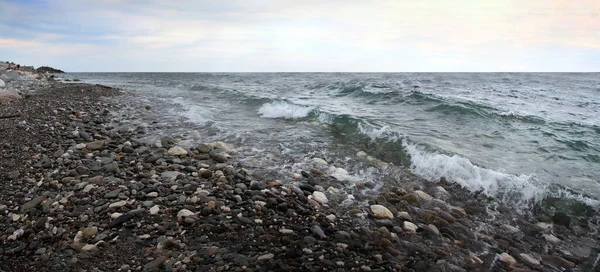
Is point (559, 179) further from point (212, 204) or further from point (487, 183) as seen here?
point (212, 204)

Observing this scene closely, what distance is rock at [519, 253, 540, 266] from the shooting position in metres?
3.21

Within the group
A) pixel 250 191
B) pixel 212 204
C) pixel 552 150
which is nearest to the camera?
pixel 212 204

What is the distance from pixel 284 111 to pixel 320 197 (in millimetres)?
7423

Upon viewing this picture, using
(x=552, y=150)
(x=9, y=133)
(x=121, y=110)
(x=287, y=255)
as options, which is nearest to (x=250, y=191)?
(x=287, y=255)

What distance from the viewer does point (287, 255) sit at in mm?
2908

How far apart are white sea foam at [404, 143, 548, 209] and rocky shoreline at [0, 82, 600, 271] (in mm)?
288

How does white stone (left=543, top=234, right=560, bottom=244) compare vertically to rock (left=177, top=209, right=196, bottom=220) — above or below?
below

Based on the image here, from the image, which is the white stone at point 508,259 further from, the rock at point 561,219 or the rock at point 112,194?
the rock at point 112,194

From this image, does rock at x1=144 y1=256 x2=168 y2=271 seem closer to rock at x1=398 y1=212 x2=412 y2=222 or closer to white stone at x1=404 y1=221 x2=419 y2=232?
white stone at x1=404 y1=221 x2=419 y2=232

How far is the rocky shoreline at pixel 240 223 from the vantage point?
2848mm

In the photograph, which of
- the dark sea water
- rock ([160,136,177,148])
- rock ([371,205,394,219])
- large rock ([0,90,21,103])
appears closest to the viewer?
rock ([371,205,394,219])

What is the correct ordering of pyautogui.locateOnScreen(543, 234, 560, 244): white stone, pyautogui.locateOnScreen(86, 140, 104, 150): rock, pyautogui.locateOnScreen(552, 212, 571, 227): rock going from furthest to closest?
pyautogui.locateOnScreen(86, 140, 104, 150): rock
pyautogui.locateOnScreen(552, 212, 571, 227): rock
pyautogui.locateOnScreen(543, 234, 560, 244): white stone

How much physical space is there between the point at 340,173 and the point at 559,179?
4.07 m

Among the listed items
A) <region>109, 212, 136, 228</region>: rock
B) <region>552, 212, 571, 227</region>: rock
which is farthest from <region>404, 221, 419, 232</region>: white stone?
<region>109, 212, 136, 228</region>: rock
